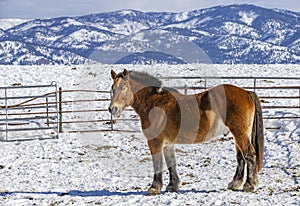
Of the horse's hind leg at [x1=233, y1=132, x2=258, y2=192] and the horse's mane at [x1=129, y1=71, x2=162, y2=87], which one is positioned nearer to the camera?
the horse's hind leg at [x1=233, y1=132, x2=258, y2=192]

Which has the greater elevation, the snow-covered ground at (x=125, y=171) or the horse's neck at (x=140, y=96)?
the horse's neck at (x=140, y=96)

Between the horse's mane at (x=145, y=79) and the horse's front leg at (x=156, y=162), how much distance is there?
0.84 metres

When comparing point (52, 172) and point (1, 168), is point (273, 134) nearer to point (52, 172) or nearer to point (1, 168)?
point (52, 172)

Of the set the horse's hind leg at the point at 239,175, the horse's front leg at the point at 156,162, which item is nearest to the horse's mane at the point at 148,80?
the horse's front leg at the point at 156,162

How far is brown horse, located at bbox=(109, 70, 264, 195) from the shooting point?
582 centimetres

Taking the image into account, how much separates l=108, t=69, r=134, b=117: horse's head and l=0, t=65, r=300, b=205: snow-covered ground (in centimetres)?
125

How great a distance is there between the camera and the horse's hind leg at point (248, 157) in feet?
19.3

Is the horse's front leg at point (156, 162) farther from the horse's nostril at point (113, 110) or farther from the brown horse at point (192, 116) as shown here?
the horse's nostril at point (113, 110)

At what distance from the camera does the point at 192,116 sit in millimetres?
5844

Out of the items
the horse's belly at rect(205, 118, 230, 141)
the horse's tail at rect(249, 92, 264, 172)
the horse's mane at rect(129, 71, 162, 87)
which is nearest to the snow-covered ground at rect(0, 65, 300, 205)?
the horse's tail at rect(249, 92, 264, 172)

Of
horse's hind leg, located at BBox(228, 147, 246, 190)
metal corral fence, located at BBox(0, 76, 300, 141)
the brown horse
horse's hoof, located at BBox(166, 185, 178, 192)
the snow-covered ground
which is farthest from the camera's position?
metal corral fence, located at BBox(0, 76, 300, 141)

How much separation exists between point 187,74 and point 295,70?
6.28 m

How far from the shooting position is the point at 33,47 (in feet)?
569

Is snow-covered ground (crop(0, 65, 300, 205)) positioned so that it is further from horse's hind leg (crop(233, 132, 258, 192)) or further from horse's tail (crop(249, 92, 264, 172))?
horse's tail (crop(249, 92, 264, 172))
